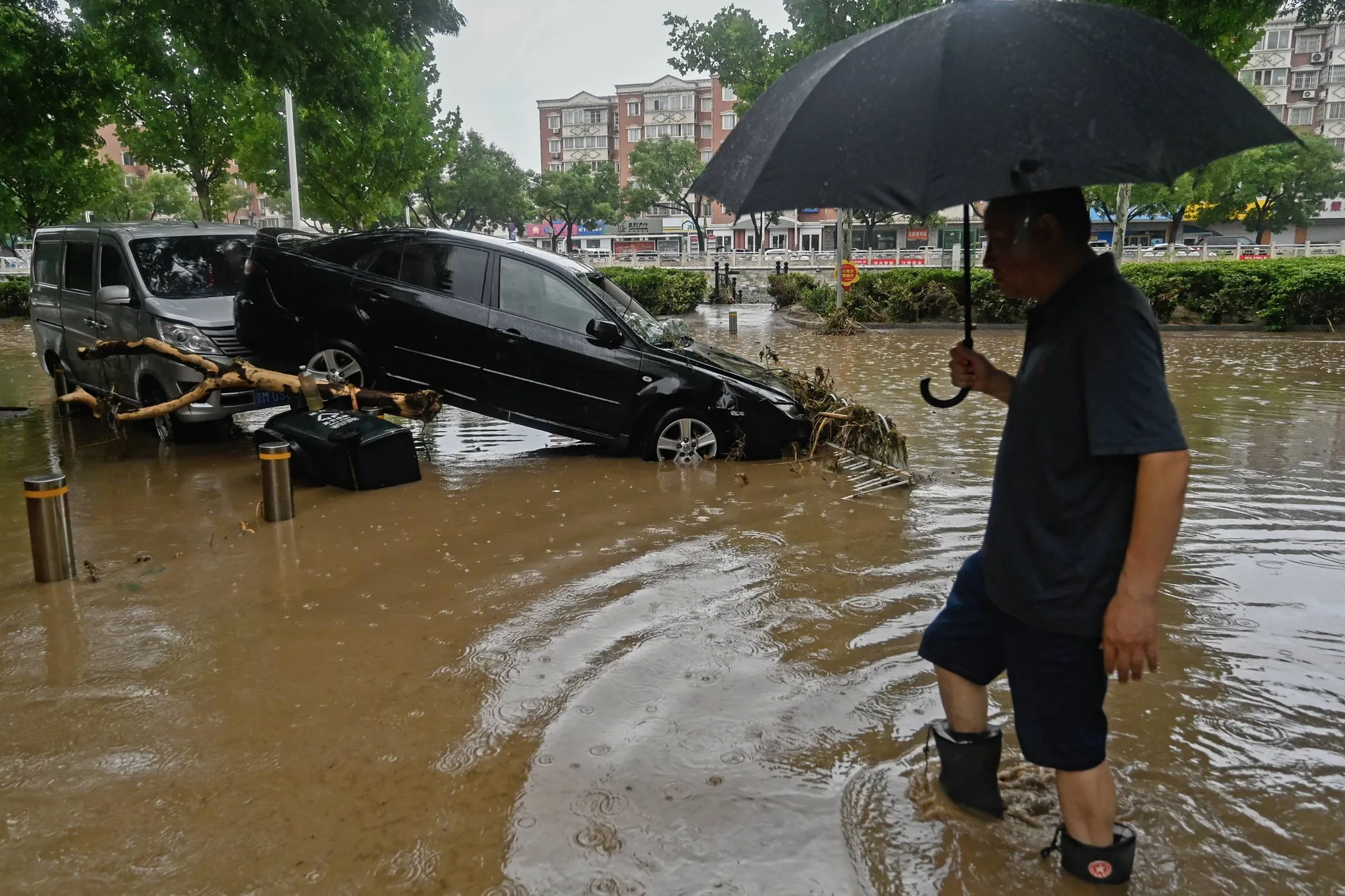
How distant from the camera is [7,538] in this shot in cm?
615

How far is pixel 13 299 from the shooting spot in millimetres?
28812

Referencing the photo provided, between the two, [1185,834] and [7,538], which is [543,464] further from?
[1185,834]

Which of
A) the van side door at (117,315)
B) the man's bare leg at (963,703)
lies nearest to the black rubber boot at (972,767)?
the man's bare leg at (963,703)

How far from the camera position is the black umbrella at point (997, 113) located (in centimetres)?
219

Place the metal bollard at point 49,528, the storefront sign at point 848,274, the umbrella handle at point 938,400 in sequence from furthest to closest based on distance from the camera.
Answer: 1. the storefront sign at point 848,274
2. the metal bollard at point 49,528
3. the umbrella handle at point 938,400

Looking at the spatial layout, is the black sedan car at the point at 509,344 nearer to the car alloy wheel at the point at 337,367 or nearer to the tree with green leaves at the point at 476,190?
the car alloy wheel at the point at 337,367

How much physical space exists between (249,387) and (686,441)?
3.90 meters

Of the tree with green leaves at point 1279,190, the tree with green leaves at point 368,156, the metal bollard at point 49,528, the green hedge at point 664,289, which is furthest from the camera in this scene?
the tree with green leaves at point 1279,190

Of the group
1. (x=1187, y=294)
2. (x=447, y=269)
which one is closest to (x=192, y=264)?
(x=447, y=269)

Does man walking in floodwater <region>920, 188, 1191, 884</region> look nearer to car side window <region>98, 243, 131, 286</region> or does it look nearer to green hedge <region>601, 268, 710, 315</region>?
car side window <region>98, 243, 131, 286</region>

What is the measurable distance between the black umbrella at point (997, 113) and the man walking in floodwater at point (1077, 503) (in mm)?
225

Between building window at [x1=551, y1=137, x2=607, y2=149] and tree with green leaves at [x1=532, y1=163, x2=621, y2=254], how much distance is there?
24923 mm

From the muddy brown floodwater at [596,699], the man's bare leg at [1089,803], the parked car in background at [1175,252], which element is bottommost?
the muddy brown floodwater at [596,699]

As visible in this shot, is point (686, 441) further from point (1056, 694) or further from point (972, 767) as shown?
point (1056, 694)
